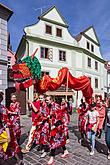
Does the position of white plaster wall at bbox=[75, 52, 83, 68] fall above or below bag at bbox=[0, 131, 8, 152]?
above

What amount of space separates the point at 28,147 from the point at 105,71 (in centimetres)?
2770

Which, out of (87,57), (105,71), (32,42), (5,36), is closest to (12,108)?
(5,36)

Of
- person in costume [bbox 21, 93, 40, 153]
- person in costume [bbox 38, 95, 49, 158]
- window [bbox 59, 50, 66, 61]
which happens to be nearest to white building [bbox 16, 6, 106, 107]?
window [bbox 59, 50, 66, 61]

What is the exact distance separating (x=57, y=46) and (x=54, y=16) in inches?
136

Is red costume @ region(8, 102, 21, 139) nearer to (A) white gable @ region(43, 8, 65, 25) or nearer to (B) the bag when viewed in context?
(B) the bag

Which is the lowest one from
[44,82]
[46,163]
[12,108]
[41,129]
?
[46,163]

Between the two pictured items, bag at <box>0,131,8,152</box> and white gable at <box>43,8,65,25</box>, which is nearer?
bag at <box>0,131,8,152</box>

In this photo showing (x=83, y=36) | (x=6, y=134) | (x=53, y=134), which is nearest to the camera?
(x=6, y=134)

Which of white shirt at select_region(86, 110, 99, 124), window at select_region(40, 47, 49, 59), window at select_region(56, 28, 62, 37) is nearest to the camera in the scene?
white shirt at select_region(86, 110, 99, 124)

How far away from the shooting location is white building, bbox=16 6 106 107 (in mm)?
20519

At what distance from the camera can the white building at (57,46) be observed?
20519 millimetres

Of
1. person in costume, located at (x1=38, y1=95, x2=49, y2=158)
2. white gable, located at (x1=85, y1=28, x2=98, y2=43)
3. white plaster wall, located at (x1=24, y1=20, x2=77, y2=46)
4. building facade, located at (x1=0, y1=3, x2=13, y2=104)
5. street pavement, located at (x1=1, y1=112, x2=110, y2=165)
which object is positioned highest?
white gable, located at (x1=85, y1=28, x2=98, y2=43)

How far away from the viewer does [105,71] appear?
32.2 metres

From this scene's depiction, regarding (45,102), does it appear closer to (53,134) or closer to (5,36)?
(53,134)
